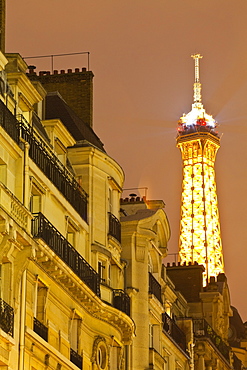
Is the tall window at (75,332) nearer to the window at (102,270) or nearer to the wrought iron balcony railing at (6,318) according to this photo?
the window at (102,270)

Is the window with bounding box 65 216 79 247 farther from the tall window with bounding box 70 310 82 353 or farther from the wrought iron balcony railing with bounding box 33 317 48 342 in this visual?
the wrought iron balcony railing with bounding box 33 317 48 342

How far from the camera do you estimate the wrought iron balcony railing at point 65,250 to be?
1783 inches

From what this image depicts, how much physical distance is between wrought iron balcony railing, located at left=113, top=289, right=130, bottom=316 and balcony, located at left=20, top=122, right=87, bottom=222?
3.13 meters

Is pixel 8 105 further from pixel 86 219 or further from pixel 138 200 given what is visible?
pixel 138 200

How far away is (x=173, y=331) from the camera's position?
66.4 m

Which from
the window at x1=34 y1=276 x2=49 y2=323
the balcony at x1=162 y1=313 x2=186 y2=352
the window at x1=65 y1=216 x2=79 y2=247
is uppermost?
the balcony at x1=162 y1=313 x2=186 y2=352

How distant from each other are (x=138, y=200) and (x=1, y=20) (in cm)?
2065

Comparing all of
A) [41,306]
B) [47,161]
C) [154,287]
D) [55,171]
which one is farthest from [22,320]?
[154,287]

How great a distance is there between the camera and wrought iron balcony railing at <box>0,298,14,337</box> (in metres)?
40.2

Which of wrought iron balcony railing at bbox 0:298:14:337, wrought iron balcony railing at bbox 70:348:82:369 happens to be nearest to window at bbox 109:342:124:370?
wrought iron balcony railing at bbox 70:348:82:369

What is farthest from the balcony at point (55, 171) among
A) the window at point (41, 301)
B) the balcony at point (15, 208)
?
the window at point (41, 301)

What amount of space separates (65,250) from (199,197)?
13592 cm

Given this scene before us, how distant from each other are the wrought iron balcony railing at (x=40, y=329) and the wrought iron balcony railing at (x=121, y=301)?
6734mm

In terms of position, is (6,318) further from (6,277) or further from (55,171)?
(55,171)
